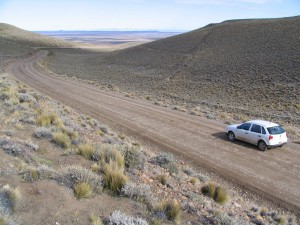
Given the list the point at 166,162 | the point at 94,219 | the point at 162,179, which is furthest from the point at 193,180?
the point at 94,219

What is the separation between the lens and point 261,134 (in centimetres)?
1756

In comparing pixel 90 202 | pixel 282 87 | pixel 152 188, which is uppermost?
pixel 90 202

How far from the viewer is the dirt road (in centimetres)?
1318

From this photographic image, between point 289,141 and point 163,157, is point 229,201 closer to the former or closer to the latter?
point 163,157

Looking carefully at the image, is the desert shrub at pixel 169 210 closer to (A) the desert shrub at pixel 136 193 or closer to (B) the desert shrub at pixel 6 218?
(A) the desert shrub at pixel 136 193

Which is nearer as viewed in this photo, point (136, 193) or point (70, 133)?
point (136, 193)

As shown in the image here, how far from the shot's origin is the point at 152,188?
997cm

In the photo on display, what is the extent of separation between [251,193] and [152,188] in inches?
180

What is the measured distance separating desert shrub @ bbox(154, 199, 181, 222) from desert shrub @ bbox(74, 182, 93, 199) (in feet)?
5.65

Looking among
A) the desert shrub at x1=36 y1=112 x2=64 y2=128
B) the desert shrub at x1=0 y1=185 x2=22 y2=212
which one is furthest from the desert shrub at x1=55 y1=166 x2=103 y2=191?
the desert shrub at x1=36 y1=112 x2=64 y2=128

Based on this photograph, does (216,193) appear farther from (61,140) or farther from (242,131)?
(242,131)

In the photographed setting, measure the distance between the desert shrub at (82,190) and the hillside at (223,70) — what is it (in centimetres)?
2301

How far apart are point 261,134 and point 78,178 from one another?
12.1 m

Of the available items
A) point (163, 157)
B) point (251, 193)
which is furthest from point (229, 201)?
point (163, 157)
